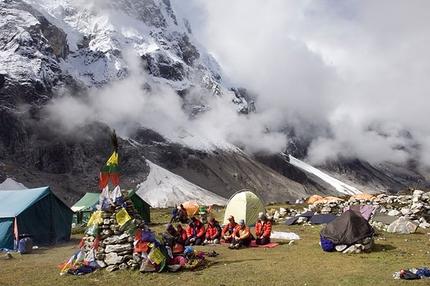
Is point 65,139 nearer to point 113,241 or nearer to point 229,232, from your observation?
point 229,232

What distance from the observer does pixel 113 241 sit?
13352mm

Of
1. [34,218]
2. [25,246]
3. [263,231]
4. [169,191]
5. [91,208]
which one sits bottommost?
[25,246]

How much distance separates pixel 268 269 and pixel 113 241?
5.64m

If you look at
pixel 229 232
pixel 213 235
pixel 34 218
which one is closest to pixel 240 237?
pixel 229 232

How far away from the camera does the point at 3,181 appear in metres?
86.9

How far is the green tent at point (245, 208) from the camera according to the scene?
28656 mm

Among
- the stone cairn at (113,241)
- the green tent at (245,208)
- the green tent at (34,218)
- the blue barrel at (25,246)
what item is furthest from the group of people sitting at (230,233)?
the green tent at (34,218)

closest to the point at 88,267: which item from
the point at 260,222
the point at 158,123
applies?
the point at 260,222

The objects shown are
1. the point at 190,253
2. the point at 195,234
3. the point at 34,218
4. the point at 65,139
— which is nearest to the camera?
the point at 190,253

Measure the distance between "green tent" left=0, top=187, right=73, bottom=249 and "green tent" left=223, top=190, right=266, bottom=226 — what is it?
1201 centimetres

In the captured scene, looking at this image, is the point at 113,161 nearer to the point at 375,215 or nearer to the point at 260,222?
the point at 260,222

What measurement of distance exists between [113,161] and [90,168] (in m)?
106

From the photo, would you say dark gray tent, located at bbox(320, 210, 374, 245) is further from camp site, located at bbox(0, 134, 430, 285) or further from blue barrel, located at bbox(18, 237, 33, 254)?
blue barrel, located at bbox(18, 237, 33, 254)

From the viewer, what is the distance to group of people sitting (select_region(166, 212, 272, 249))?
18273 mm
